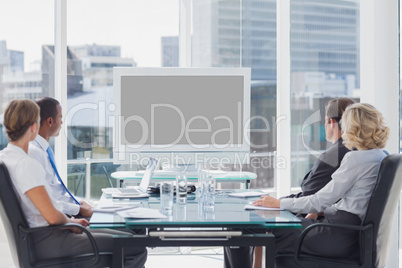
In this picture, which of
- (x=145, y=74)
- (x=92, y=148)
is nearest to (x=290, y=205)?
(x=145, y=74)

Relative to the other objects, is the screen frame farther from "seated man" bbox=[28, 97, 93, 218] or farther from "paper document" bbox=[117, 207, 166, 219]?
"paper document" bbox=[117, 207, 166, 219]

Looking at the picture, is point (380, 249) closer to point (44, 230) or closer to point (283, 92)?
point (44, 230)

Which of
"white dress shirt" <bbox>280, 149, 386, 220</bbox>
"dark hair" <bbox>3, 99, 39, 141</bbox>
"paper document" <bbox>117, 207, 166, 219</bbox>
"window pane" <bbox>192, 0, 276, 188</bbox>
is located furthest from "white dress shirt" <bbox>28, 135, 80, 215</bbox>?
"window pane" <bbox>192, 0, 276, 188</bbox>

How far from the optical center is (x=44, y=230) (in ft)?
8.71

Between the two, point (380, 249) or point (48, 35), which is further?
point (48, 35)

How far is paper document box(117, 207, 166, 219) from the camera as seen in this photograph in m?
2.44

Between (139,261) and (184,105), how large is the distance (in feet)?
3.71

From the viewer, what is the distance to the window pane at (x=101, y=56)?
466cm

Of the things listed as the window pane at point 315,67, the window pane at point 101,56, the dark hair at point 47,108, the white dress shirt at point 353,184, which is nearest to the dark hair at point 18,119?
the dark hair at point 47,108

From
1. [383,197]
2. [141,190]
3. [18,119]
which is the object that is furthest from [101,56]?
[383,197]

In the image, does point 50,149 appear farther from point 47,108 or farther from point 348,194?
point 348,194

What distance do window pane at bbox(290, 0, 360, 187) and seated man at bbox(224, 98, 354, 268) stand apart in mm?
1229

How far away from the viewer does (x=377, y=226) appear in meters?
2.62

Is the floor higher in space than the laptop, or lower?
lower
